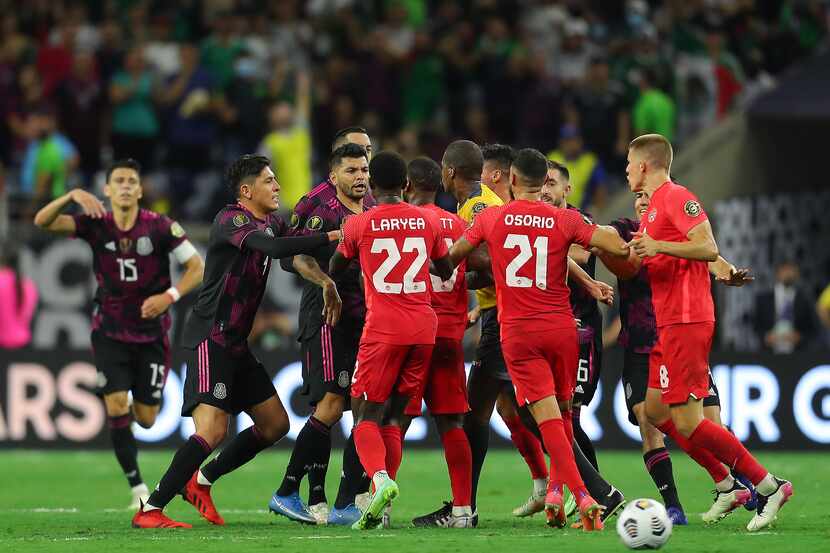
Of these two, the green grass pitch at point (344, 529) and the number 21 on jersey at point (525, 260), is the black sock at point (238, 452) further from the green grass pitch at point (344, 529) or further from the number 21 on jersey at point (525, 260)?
the number 21 on jersey at point (525, 260)

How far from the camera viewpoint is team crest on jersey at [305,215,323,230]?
1067 cm

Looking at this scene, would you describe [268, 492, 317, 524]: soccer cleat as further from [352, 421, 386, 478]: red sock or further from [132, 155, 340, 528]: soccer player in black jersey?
[352, 421, 386, 478]: red sock

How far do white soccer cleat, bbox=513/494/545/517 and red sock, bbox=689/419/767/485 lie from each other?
5.40 ft

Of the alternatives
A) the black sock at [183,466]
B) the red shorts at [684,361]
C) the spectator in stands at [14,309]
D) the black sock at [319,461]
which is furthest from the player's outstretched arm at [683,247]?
the spectator in stands at [14,309]

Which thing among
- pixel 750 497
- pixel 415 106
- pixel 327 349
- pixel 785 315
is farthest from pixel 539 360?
pixel 415 106

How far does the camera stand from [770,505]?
9.74 metres

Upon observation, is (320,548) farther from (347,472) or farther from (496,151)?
(496,151)

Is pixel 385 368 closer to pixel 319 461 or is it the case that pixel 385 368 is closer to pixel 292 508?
pixel 319 461

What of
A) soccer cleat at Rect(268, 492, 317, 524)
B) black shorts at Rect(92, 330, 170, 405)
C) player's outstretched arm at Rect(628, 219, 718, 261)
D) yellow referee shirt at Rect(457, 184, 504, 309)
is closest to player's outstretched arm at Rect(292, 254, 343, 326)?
yellow referee shirt at Rect(457, 184, 504, 309)

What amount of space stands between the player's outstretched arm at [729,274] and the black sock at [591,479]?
1.34m

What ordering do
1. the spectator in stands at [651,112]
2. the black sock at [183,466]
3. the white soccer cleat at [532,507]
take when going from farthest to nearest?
the spectator in stands at [651,112] < the white soccer cleat at [532,507] < the black sock at [183,466]

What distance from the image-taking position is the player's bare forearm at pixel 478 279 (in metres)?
10.4

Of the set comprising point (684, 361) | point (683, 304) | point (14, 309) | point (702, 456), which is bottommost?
point (702, 456)

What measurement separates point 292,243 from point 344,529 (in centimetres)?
172
